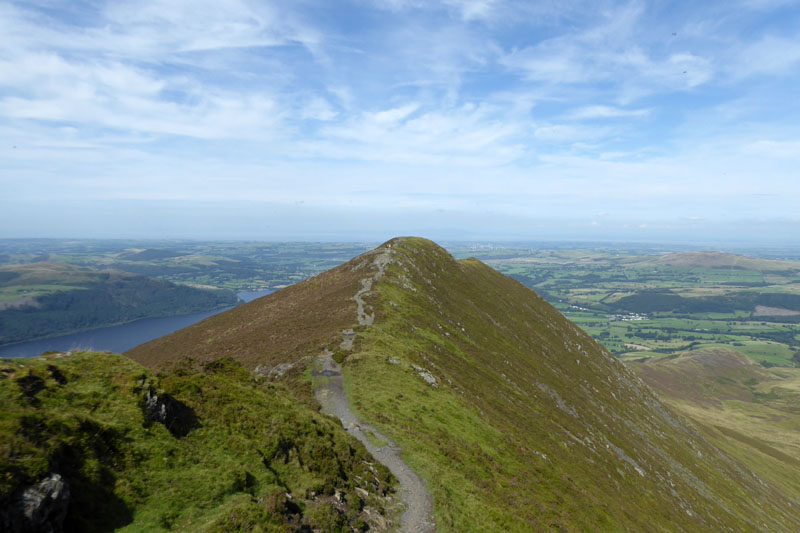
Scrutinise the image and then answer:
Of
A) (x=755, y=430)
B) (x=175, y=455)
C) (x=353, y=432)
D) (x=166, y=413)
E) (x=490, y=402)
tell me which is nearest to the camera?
(x=175, y=455)

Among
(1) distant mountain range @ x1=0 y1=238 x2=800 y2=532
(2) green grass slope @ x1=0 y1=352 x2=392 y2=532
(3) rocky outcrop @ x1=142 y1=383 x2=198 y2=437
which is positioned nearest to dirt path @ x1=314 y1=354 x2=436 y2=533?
(1) distant mountain range @ x1=0 y1=238 x2=800 y2=532

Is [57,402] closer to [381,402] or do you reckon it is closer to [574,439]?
[381,402]

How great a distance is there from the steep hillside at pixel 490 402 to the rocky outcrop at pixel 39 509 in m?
19.6

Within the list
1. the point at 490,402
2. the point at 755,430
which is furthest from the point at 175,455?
the point at 755,430

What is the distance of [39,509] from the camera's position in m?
12.3

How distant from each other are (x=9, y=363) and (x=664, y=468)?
88968 millimetres

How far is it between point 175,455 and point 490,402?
3838 centimetres

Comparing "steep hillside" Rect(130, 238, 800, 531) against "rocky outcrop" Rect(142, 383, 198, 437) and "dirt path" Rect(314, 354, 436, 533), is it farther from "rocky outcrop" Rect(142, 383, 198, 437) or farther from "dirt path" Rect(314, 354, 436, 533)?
"rocky outcrop" Rect(142, 383, 198, 437)

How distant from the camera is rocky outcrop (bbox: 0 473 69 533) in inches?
465

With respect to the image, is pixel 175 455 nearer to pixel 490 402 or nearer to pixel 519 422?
pixel 490 402

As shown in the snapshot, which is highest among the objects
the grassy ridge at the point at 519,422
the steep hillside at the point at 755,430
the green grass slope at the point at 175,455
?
the green grass slope at the point at 175,455

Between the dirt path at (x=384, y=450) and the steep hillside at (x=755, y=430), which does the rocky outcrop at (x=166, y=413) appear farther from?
the steep hillside at (x=755, y=430)

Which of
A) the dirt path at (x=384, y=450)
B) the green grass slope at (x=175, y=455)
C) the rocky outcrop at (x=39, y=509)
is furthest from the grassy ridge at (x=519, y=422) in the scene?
the rocky outcrop at (x=39, y=509)

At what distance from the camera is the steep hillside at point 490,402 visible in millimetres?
32125
